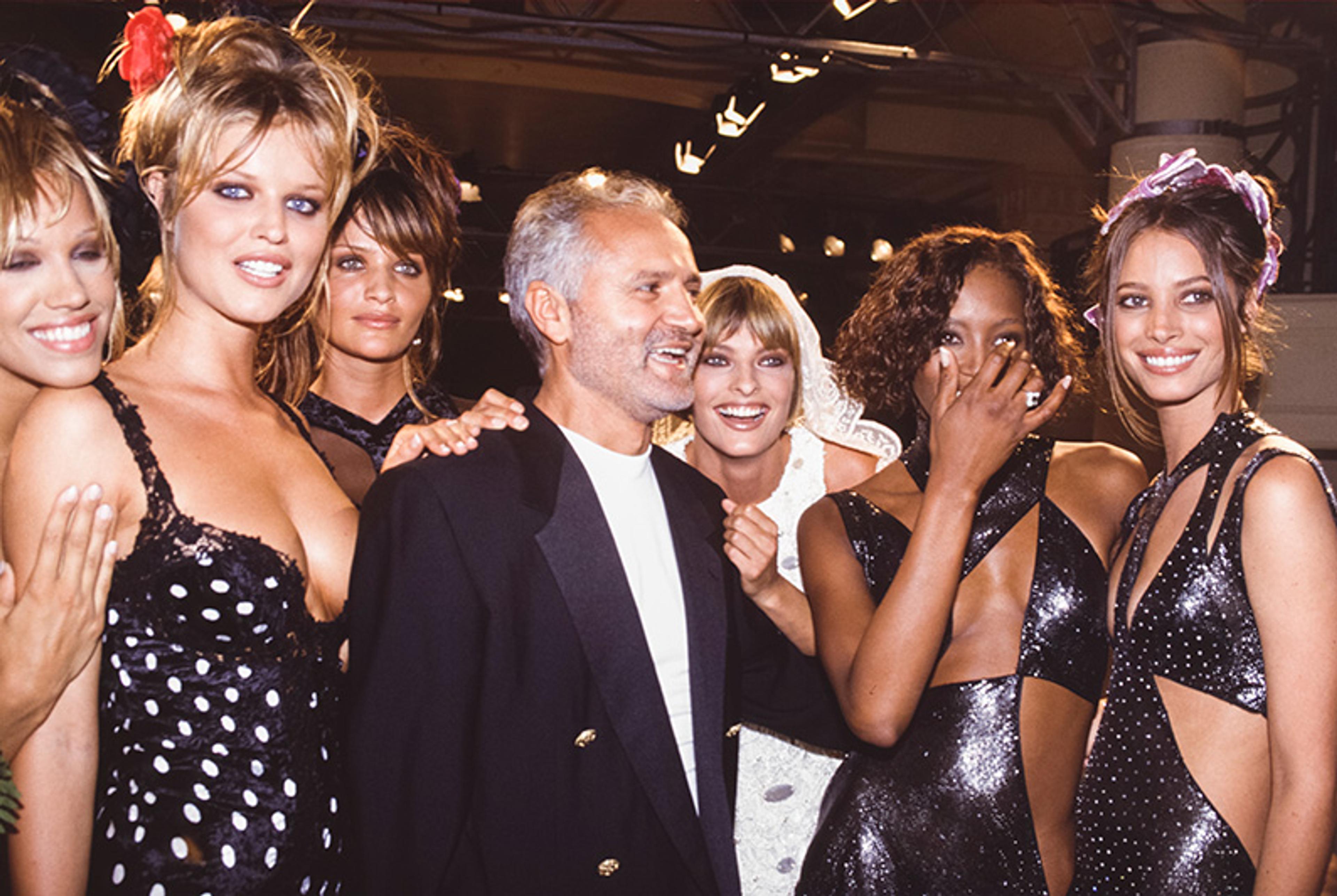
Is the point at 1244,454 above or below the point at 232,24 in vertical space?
below

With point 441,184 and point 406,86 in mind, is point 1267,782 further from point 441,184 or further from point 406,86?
point 406,86

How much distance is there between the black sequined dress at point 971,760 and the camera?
6.78 feet

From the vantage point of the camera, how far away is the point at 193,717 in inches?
70.4

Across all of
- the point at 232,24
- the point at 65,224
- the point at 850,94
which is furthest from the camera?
the point at 850,94

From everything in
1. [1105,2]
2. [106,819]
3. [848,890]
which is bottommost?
[848,890]

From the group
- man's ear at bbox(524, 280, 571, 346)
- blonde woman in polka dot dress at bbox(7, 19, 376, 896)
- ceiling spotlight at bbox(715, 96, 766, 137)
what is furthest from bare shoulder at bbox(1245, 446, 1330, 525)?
ceiling spotlight at bbox(715, 96, 766, 137)

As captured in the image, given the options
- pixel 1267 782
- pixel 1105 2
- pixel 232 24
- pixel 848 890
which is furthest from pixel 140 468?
pixel 1105 2

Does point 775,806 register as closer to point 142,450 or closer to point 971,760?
point 971,760

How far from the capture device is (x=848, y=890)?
2.16m

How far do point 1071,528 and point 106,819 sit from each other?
1784 millimetres

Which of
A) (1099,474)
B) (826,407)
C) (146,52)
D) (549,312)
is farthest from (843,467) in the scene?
(146,52)

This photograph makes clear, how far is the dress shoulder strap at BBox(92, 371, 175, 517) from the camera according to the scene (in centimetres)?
176

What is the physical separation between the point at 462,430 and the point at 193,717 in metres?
0.64

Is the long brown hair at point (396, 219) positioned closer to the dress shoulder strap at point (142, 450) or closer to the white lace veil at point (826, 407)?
the white lace veil at point (826, 407)
